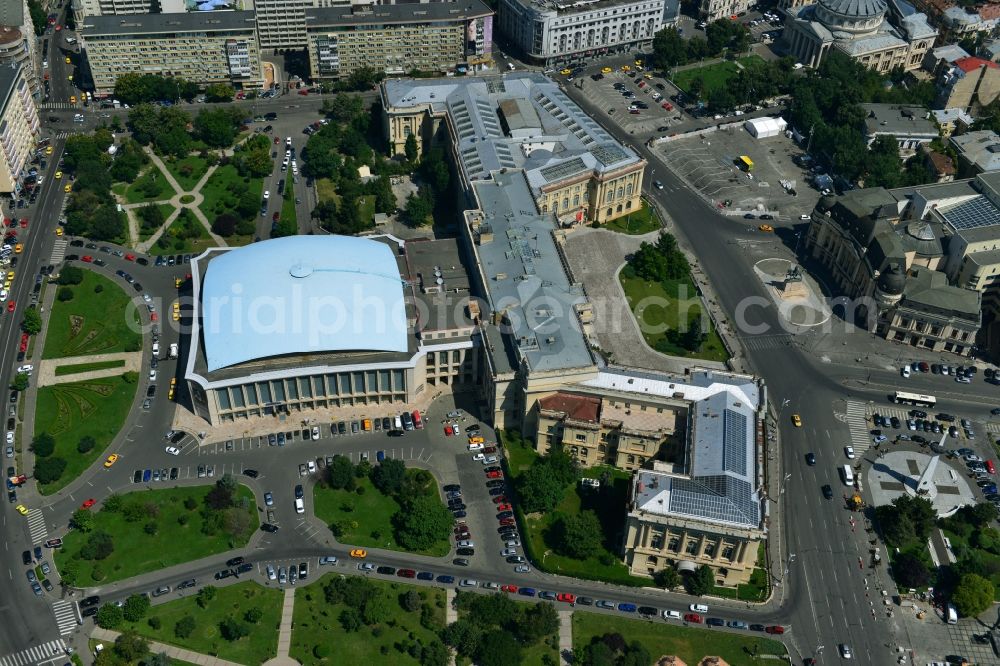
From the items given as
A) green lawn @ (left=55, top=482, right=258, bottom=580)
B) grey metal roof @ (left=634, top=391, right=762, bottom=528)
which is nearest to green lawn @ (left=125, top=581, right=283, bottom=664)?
Answer: green lawn @ (left=55, top=482, right=258, bottom=580)

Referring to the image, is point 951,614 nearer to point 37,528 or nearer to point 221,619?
point 221,619

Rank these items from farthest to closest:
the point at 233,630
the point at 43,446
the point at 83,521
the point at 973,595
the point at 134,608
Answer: the point at 43,446 → the point at 83,521 → the point at 973,595 → the point at 134,608 → the point at 233,630

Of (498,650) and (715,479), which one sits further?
(715,479)

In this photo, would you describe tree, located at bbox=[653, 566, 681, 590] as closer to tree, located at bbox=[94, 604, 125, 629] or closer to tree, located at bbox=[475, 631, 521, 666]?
tree, located at bbox=[475, 631, 521, 666]

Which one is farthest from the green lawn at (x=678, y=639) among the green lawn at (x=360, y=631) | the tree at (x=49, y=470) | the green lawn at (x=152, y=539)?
the tree at (x=49, y=470)

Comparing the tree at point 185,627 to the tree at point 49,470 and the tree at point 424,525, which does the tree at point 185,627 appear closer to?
the tree at point 424,525


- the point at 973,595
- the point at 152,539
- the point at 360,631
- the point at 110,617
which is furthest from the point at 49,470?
the point at 973,595

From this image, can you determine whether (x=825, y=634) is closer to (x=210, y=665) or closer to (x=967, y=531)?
(x=967, y=531)
